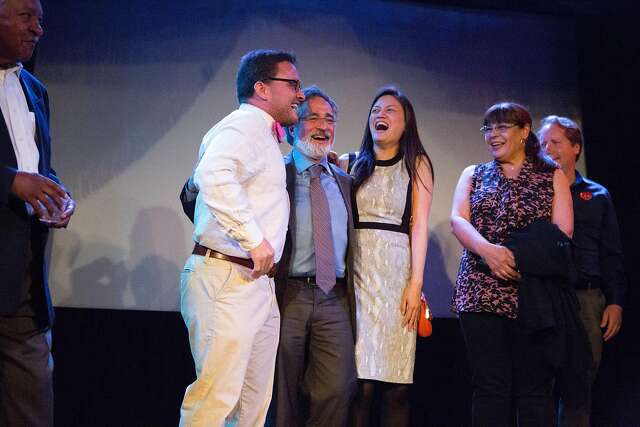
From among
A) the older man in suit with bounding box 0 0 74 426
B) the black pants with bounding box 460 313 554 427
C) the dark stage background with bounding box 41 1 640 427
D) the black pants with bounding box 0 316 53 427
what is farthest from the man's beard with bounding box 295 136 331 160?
the black pants with bounding box 0 316 53 427

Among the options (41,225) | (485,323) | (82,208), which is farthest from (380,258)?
(82,208)

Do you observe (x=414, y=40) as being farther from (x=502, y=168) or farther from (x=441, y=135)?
(x=502, y=168)

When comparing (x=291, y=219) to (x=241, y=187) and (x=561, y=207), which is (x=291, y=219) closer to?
(x=241, y=187)

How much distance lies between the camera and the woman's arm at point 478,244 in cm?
292

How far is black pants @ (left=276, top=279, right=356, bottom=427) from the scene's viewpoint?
9.11 ft

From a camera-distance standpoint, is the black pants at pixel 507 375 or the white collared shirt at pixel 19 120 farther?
the black pants at pixel 507 375

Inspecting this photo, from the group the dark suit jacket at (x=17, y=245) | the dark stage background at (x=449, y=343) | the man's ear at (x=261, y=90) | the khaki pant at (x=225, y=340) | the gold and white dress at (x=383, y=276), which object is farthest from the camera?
the dark stage background at (x=449, y=343)

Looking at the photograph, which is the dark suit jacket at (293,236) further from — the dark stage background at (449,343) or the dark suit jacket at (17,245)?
the dark stage background at (449,343)

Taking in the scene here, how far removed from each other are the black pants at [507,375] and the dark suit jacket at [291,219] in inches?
21.9

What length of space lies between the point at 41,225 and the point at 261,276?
0.73 meters

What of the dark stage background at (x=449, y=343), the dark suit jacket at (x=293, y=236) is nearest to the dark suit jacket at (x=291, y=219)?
the dark suit jacket at (x=293, y=236)

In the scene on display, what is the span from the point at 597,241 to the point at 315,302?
1.70 meters

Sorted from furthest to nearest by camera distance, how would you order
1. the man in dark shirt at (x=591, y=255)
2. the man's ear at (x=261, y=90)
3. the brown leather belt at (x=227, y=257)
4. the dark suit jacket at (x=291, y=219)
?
1. the man in dark shirt at (x=591, y=255)
2. the dark suit jacket at (x=291, y=219)
3. the man's ear at (x=261, y=90)
4. the brown leather belt at (x=227, y=257)

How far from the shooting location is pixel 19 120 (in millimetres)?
2078
